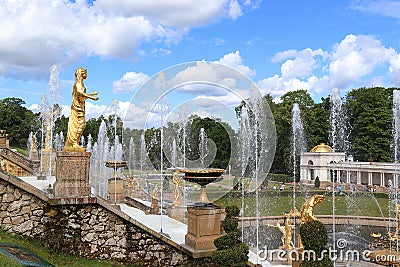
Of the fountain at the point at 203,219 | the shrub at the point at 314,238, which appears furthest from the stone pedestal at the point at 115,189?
the shrub at the point at 314,238

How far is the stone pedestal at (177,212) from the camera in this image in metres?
14.2

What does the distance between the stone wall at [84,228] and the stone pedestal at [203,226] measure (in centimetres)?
30

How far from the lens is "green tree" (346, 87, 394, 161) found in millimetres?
46781

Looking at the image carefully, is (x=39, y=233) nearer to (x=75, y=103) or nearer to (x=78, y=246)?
(x=78, y=246)

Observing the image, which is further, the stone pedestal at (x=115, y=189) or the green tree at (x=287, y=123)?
the green tree at (x=287, y=123)

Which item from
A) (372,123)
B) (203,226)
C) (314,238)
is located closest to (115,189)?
(203,226)

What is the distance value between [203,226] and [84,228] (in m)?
2.71

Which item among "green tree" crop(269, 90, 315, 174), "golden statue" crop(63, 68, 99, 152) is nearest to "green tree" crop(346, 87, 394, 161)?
"green tree" crop(269, 90, 315, 174)

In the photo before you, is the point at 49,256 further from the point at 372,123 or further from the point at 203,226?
the point at 372,123

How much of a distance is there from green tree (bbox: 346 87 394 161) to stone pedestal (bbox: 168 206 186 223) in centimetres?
3815

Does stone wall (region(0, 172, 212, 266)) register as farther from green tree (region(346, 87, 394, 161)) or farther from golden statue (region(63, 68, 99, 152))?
green tree (region(346, 87, 394, 161))

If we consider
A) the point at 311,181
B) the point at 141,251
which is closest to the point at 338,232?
the point at 141,251

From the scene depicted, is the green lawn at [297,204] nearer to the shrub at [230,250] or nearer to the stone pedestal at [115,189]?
the stone pedestal at [115,189]

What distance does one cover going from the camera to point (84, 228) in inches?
341
